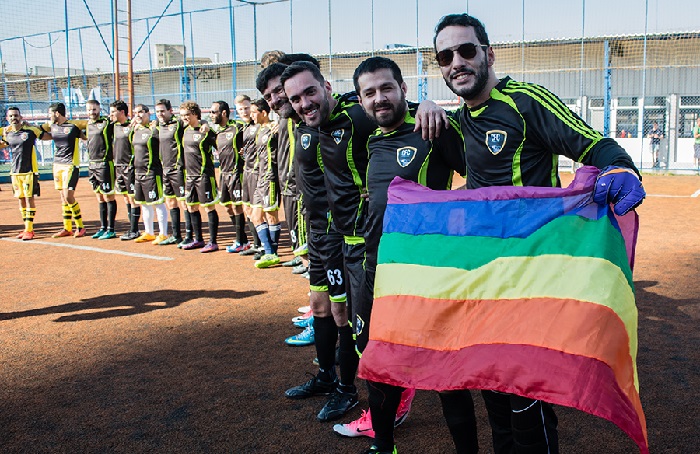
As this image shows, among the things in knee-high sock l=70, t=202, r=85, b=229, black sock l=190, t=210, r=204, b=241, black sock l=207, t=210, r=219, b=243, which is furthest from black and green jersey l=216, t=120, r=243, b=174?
knee-high sock l=70, t=202, r=85, b=229

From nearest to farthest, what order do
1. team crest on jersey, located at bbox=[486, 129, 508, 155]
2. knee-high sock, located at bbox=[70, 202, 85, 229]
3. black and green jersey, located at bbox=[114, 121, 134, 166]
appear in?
1. team crest on jersey, located at bbox=[486, 129, 508, 155]
2. black and green jersey, located at bbox=[114, 121, 134, 166]
3. knee-high sock, located at bbox=[70, 202, 85, 229]

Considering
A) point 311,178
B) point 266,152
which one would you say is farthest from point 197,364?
point 266,152

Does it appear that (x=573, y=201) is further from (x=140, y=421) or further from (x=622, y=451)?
(x=140, y=421)

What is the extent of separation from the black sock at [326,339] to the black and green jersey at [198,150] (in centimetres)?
641


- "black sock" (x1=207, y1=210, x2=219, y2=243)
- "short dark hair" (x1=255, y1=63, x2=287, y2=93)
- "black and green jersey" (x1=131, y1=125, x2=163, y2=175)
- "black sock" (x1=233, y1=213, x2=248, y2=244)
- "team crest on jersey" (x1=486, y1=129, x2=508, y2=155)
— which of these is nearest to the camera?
"team crest on jersey" (x1=486, y1=129, x2=508, y2=155)

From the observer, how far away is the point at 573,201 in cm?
273

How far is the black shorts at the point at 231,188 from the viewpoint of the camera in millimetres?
10348

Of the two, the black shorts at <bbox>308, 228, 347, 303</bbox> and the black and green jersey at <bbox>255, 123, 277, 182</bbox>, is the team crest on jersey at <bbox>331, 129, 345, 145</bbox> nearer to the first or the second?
the black shorts at <bbox>308, 228, 347, 303</bbox>

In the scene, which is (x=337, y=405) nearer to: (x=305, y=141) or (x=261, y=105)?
(x=305, y=141)

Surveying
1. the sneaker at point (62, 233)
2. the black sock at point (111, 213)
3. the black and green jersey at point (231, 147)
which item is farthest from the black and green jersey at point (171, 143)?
the sneaker at point (62, 233)

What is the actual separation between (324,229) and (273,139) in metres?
4.51

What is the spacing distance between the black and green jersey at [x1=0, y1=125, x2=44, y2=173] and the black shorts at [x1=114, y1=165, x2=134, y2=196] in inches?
62.0

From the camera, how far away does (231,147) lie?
10.2 metres

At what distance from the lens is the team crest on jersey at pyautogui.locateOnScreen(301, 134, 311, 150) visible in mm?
4653
